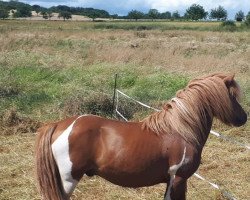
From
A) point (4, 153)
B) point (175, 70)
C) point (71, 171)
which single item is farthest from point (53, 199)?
point (175, 70)

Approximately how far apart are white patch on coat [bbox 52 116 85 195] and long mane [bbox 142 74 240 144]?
67cm

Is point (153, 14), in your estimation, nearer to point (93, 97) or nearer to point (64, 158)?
point (93, 97)

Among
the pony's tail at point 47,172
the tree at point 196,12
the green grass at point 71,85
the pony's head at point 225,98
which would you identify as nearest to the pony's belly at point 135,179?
the pony's tail at point 47,172

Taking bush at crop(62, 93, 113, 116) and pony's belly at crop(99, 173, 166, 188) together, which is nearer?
pony's belly at crop(99, 173, 166, 188)

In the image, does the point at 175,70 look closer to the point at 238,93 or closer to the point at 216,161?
the point at 216,161

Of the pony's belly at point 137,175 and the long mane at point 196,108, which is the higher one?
the long mane at point 196,108

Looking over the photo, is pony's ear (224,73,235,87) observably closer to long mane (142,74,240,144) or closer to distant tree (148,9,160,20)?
long mane (142,74,240,144)

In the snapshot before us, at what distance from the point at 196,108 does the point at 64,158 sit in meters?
A: 1.17

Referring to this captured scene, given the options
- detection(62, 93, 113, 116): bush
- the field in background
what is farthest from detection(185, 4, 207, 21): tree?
detection(62, 93, 113, 116): bush

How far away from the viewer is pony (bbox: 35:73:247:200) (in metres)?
3.15

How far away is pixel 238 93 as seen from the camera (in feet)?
11.0

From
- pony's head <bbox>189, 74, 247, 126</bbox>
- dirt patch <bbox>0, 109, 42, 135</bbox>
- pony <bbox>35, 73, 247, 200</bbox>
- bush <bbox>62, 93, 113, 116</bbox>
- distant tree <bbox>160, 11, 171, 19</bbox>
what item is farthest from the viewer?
distant tree <bbox>160, 11, 171, 19</bbox>

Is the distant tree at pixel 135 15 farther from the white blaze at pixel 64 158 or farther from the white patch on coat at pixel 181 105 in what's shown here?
the white blaze at pixel 64 158

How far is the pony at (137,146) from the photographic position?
10.3 ft
